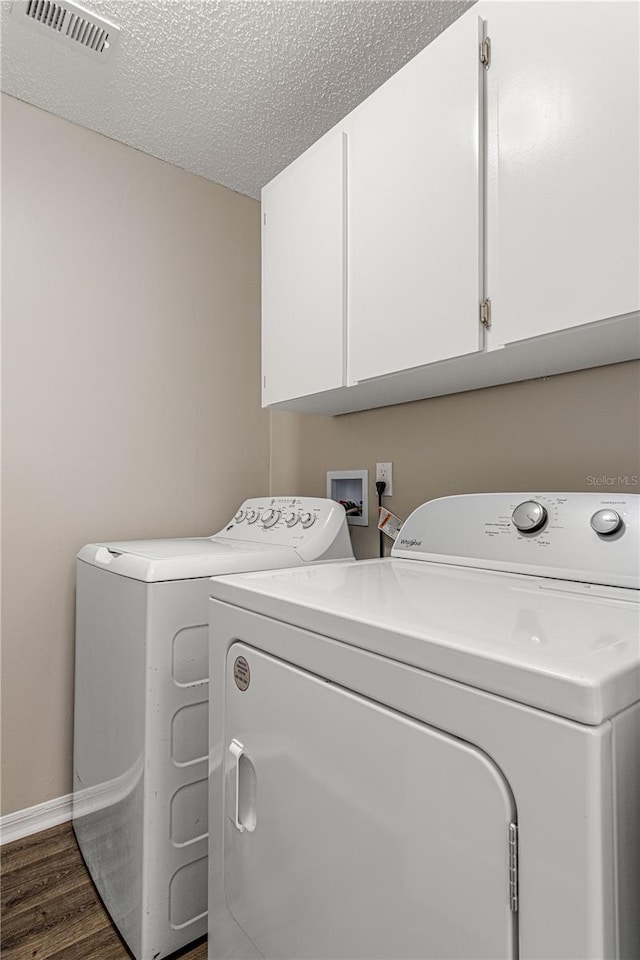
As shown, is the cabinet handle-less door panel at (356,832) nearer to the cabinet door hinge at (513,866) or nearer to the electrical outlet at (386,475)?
the cabinet door hinge at (513,866)

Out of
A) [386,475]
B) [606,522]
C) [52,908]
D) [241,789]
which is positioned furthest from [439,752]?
[52,908]

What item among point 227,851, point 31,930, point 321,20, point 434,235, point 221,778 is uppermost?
point 321,20

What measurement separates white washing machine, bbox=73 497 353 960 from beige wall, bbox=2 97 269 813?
39cm

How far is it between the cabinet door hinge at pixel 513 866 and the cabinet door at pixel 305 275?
1.14 m

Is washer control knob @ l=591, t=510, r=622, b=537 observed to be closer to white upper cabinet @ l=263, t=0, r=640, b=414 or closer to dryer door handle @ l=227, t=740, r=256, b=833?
white upper cabinet @ l=263, t=0, r=640, b=414

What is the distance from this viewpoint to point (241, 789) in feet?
3.27

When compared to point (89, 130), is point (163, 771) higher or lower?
lower

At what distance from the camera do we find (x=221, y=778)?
1057mm

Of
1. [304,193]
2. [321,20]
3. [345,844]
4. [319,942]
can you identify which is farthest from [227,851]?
[321,20]

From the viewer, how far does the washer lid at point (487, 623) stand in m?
0.54

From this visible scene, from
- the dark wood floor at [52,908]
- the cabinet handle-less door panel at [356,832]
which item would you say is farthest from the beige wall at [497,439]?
the dark wood floor at [52,908]

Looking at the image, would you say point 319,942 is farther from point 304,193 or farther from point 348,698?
point 304,193

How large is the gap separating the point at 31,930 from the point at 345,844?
1.19 meters

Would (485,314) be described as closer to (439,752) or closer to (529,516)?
(529,516)
